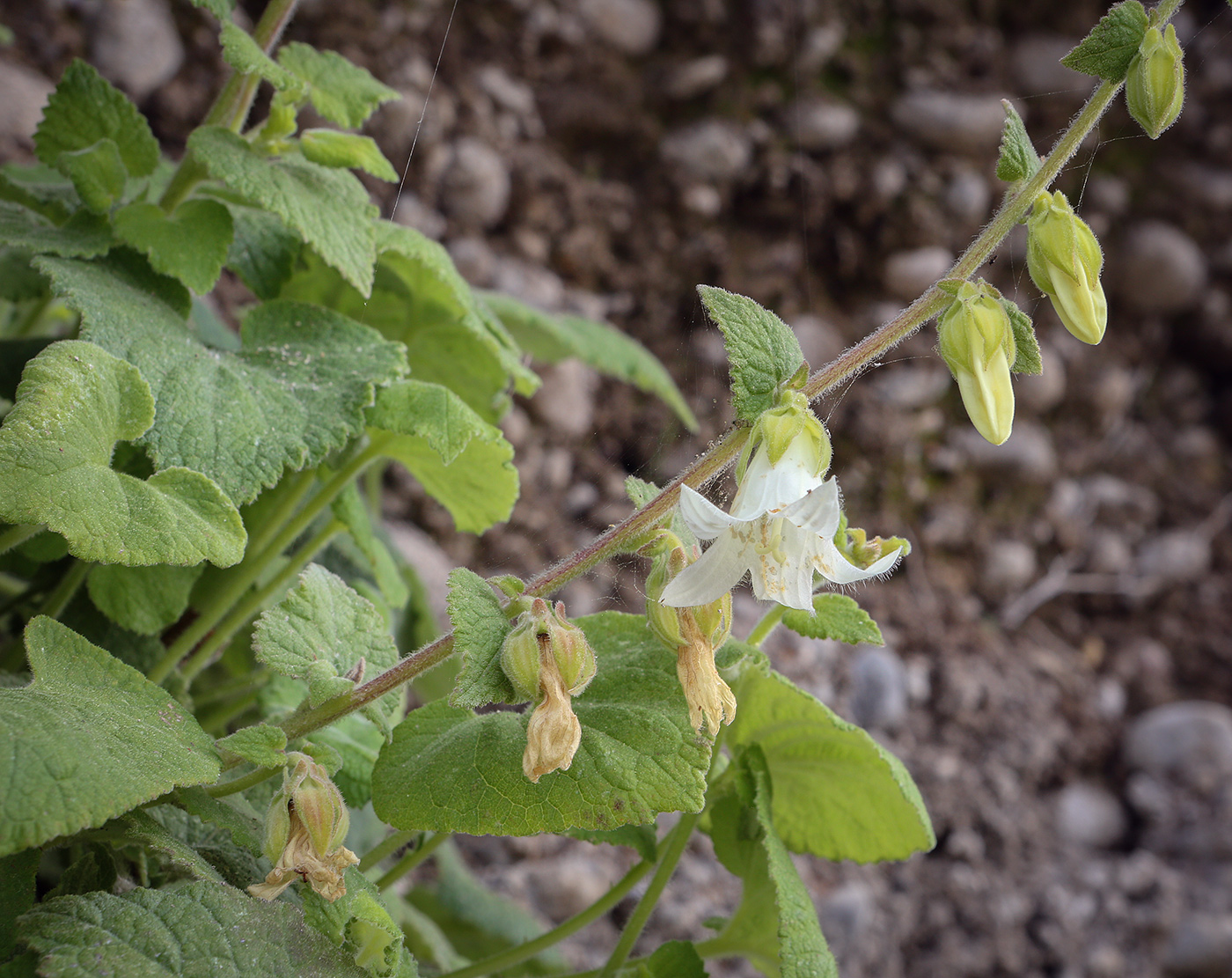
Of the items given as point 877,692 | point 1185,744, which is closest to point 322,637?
point 877,692

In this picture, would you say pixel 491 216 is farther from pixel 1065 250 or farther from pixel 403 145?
pixel 1065 250

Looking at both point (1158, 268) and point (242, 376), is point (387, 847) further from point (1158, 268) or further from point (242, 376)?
point (1158, 268)

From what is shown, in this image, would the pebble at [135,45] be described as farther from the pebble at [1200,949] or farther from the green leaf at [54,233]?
the pebble at [1200,949]

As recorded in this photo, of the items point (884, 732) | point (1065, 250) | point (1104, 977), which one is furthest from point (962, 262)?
point (1104, 977)

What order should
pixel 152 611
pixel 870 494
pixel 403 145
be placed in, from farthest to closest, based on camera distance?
pixel 870 494 → pixel 403 145 → pixel 152 611

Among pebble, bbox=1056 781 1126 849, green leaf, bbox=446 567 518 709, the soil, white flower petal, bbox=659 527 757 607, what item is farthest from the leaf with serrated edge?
pebble, bbox=1056 781 1126 849

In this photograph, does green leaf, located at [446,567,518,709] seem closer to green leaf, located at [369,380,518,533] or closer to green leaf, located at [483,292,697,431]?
green leaf, located at [369,380,518,533]
